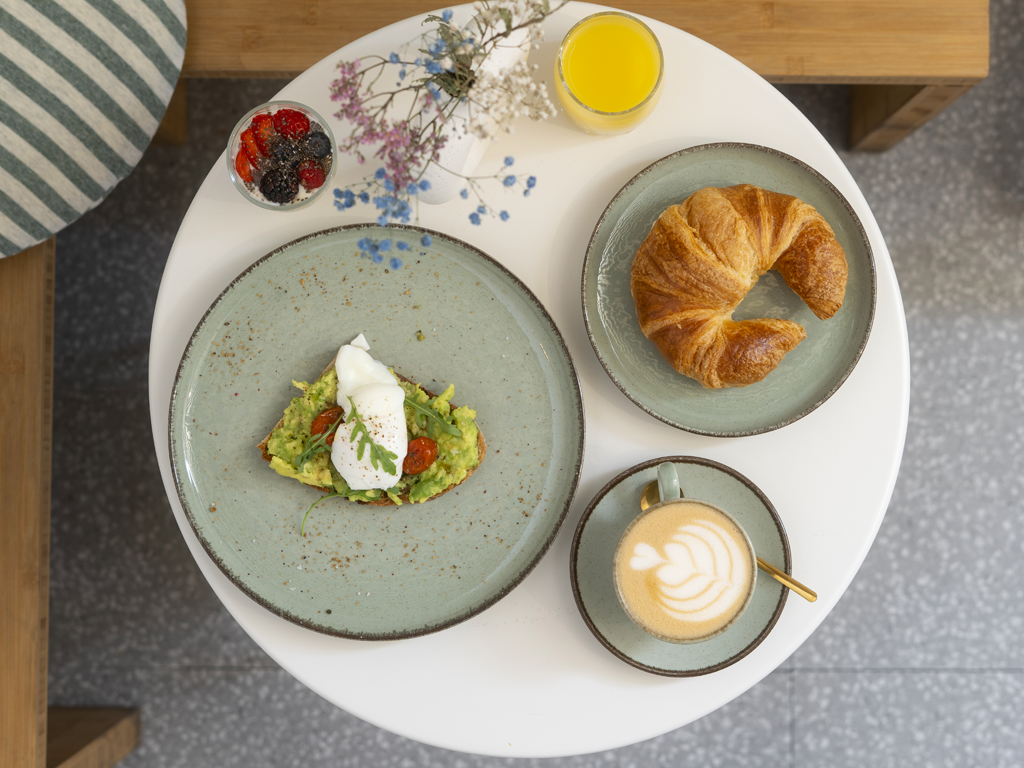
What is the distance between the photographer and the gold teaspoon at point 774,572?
1.15m

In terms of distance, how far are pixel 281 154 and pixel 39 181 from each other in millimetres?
586

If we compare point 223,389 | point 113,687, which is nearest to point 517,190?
point 223,389

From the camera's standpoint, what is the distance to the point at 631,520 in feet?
3.91

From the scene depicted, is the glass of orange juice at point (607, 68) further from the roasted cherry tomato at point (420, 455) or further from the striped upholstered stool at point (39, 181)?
the striped upholstered stool at point (39, 181)

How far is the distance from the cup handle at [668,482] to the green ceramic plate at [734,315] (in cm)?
8

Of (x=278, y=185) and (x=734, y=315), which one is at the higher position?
(x=278, y=185)

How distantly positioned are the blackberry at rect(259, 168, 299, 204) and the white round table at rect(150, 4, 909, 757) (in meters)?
0.11

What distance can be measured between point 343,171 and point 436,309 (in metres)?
0.28

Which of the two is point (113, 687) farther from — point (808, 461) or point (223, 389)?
point (808, 461)

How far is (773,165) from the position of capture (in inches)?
47.1

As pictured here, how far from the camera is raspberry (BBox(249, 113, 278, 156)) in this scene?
3.61ft

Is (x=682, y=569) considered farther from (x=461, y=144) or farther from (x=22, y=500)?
(x=22, y=500)

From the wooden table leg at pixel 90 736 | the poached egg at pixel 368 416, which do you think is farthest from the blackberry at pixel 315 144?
the wooden table leg at pixel 90 736

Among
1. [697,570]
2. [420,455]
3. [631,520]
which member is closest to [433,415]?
[420,455]
